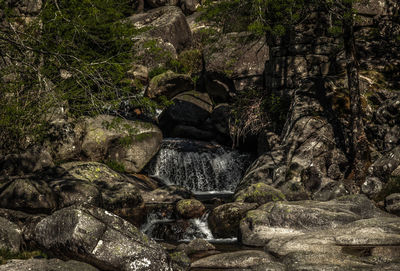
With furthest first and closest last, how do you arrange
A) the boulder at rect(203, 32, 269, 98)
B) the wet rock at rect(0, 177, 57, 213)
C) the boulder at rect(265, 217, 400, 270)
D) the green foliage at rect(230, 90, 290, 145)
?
the boulder at rect(203, 32, 269, 98), the green foliage at rect(230, 90, 290, 145), the wet rock at rect(0, 177, 57, 213), the boulder at rect(265, 217, 400, 270)

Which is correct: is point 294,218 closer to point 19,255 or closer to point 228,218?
point 228,218

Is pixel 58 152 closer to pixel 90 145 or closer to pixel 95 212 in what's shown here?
pixel 90 145

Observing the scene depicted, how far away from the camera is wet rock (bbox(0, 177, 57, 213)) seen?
1094 centimetres

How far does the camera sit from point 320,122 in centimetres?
1653

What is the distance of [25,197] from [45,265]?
15.6 ft

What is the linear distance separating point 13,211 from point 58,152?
8824 mm

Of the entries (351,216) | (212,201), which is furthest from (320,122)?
(351,216)

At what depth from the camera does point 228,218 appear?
39.9 feet

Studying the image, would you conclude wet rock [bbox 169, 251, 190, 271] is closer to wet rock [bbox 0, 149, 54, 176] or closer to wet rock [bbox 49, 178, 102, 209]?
wet rock [bbox 49, 178, 102, 209]

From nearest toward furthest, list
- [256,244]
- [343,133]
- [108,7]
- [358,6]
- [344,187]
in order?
[256,244], [344,187], [343,133], [358,6], [108,7]

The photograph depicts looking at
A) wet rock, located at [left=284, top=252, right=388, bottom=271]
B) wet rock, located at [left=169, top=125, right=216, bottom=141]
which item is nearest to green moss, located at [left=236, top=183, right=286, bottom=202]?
wet rock, located at [left=284, top=252, right=388, bottom=271]

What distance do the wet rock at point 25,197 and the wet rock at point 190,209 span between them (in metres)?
4.04

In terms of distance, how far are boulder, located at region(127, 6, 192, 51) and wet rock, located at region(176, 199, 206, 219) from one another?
72.0 ft

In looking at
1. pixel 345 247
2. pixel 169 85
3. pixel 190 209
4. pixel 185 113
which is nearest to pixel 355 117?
pixel 190 209
